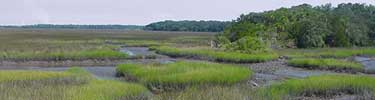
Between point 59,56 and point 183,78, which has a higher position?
point 183,78

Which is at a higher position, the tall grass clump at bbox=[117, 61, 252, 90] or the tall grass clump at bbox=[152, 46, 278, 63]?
the tall grass clump at bbox=[117, 61, 252, 90]

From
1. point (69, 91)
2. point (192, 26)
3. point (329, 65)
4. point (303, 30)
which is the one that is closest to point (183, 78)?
point (69, 91)

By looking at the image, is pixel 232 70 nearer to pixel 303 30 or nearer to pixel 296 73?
pixel 296 73

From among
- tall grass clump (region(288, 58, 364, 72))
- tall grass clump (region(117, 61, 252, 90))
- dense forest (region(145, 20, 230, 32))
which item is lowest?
dense forest (region(145, 20, 230, 32))

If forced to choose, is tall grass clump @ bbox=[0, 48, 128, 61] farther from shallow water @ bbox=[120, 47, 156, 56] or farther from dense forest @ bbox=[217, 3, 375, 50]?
dense forest @ bbox=[217, 3, 375, 50]

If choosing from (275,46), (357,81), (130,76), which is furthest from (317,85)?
(275,46)

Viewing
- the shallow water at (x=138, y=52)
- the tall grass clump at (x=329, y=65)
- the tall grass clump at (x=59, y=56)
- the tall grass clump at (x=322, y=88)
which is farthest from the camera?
the shallow water at (x=138, y=52)

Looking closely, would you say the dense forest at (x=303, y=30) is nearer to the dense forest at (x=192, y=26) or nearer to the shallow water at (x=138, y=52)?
the shallow water at (x=138, y=52)

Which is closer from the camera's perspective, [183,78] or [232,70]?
[183,78]

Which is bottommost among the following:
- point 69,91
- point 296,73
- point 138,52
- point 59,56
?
point 138,52

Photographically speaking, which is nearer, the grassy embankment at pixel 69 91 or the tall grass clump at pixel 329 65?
the grassy embankment at pixel 69 91

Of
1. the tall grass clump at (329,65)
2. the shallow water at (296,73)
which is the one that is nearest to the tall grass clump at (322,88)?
the shallow water at (296,73)

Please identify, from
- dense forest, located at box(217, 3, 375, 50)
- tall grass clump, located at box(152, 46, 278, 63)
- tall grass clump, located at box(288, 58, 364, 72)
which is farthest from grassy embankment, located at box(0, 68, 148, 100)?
dense forest, located at box(217, 3, 375, 50)

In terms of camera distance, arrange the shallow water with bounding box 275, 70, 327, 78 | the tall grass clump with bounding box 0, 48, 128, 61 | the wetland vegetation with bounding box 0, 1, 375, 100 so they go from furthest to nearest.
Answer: the tall grass clump with bounding box 0, 48, 128, 61 → the shallow water with bounding box 275, 70, 327, 78 → the wetland vegetation with bounding box 0, 1, 375, 100
